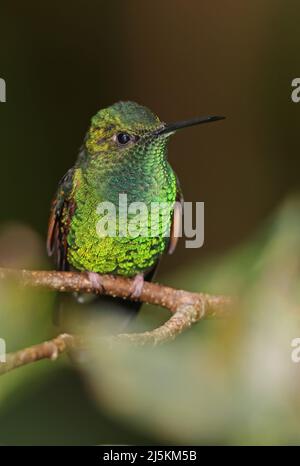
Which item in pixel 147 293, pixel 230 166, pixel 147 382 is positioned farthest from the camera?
pixel 230 166

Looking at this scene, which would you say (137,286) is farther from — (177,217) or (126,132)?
(126,132)

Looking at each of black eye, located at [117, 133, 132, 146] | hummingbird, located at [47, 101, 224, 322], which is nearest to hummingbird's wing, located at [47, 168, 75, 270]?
hummingbird, located at [47, 101, 224, 322]

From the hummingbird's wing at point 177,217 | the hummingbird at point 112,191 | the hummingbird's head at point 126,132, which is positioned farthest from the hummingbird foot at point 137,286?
the hummingbird's head at point 126,132

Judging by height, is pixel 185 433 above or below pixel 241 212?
below

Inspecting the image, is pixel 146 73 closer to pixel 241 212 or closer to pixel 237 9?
pixel 237 9

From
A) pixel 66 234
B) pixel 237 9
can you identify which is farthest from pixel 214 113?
pixel 66 234
